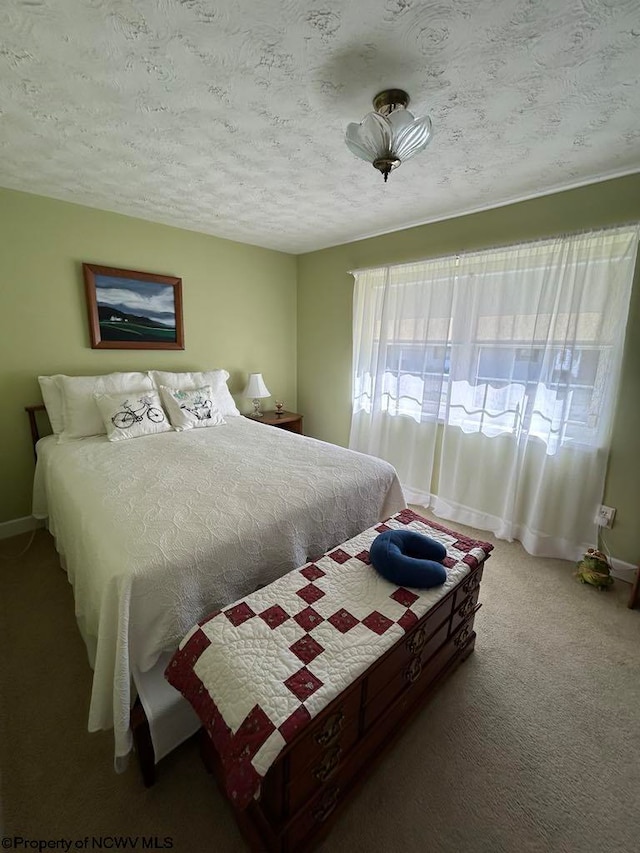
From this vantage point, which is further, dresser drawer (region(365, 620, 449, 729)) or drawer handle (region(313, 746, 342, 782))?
dresser drawer (region(365, 620, 449, 729))

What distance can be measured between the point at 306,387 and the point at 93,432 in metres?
2.25

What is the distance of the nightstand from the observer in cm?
343

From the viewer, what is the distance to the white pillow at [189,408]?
261 centimetres

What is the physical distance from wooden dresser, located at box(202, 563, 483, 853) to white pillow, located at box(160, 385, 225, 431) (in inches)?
75.7

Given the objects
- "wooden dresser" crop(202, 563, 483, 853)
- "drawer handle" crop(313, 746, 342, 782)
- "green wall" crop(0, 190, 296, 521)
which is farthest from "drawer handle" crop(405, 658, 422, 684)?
"green wall" crop(0, 190, 296, 521)

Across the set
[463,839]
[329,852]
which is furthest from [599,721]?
[329,852]

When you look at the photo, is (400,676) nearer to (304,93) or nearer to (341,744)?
(341,744)

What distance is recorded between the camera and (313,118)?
5.02ft

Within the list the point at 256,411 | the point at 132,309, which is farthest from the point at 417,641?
the point at 132,309

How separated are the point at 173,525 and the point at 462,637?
52.5 inches

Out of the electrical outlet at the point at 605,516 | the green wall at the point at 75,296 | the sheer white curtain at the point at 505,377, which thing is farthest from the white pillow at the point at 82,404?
the electrical outlet at the point at 605,516

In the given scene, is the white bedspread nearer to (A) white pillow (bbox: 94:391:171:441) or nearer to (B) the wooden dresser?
(A) white pillow (bbox: 94:391:171:441)

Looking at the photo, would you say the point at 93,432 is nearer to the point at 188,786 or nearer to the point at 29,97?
the point at 29,97

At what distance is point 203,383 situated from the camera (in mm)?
2980
